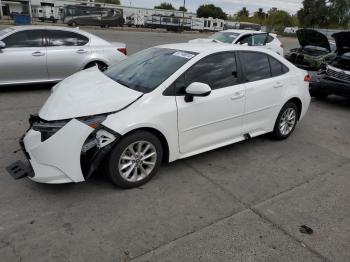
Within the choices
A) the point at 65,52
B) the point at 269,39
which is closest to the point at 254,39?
the point at 269,39

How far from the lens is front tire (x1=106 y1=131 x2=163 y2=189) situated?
342 cm

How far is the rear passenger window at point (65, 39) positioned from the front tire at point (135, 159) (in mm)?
4875

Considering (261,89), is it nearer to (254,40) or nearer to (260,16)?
(254,40)

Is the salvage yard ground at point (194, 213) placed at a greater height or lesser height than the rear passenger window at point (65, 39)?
lesser

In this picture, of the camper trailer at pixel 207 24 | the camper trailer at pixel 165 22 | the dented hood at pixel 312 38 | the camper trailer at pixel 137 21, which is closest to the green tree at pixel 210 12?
the camper trailer at pixel 207 24

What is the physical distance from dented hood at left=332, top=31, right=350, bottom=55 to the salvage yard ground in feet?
15.4

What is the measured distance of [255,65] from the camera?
475 cm

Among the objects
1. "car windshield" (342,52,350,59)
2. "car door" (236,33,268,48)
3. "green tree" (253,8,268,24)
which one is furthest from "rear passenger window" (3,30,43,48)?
"green tree" (253,8,268,24)

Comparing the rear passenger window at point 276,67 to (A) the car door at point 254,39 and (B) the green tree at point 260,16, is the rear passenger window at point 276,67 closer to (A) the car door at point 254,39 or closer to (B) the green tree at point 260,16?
(A) the car door at point 254,39

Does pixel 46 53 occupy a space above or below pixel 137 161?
above

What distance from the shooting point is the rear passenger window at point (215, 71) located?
13.2 ft

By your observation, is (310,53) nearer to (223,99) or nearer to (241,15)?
(223,99)

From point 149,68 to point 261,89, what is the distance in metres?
1.63

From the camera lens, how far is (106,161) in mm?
3432
